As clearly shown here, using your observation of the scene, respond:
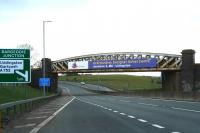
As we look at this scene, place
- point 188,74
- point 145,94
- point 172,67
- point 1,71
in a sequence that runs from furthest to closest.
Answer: point 172,67 → point 188,74 → point 145,94 → point 1,71

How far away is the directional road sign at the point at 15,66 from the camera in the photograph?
19.7 metres

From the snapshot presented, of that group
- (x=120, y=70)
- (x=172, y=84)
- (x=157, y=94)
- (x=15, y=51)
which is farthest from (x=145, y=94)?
(x=15, y=51)

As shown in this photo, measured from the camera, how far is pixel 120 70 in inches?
4124

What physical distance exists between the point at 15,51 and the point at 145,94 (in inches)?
2420

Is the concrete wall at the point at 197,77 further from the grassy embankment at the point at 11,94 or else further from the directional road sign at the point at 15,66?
the directional road sign at the point at 15,66

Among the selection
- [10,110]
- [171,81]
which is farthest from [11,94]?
[171,81]

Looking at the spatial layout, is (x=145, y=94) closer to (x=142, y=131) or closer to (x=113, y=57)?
(x=113, y=57)

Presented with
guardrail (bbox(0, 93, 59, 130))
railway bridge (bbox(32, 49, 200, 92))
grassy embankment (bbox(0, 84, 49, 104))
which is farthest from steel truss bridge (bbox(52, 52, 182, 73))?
guardrail (bbox(0, 93, 59, 130))

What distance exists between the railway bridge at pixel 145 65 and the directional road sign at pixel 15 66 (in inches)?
2804

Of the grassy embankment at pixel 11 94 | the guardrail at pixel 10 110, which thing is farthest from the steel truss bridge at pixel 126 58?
the guardrail at pixel 10 110

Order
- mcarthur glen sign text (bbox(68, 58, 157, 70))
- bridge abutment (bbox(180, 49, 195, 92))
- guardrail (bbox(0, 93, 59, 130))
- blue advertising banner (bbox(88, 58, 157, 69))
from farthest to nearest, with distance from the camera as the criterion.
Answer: mcarthur glen sign text (bbox(68, 58, 157, 70))
blue advertising banner (bbox(88, 58, 157, 69))
bridge abutment (bbox(180, 49, 195, 92))
guardrail (bbox(0, 93, 59, 130))

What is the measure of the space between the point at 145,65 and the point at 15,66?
82.9m

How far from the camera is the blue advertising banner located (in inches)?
4023

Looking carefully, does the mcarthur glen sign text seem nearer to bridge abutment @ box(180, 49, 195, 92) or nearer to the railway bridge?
the railway bridge
